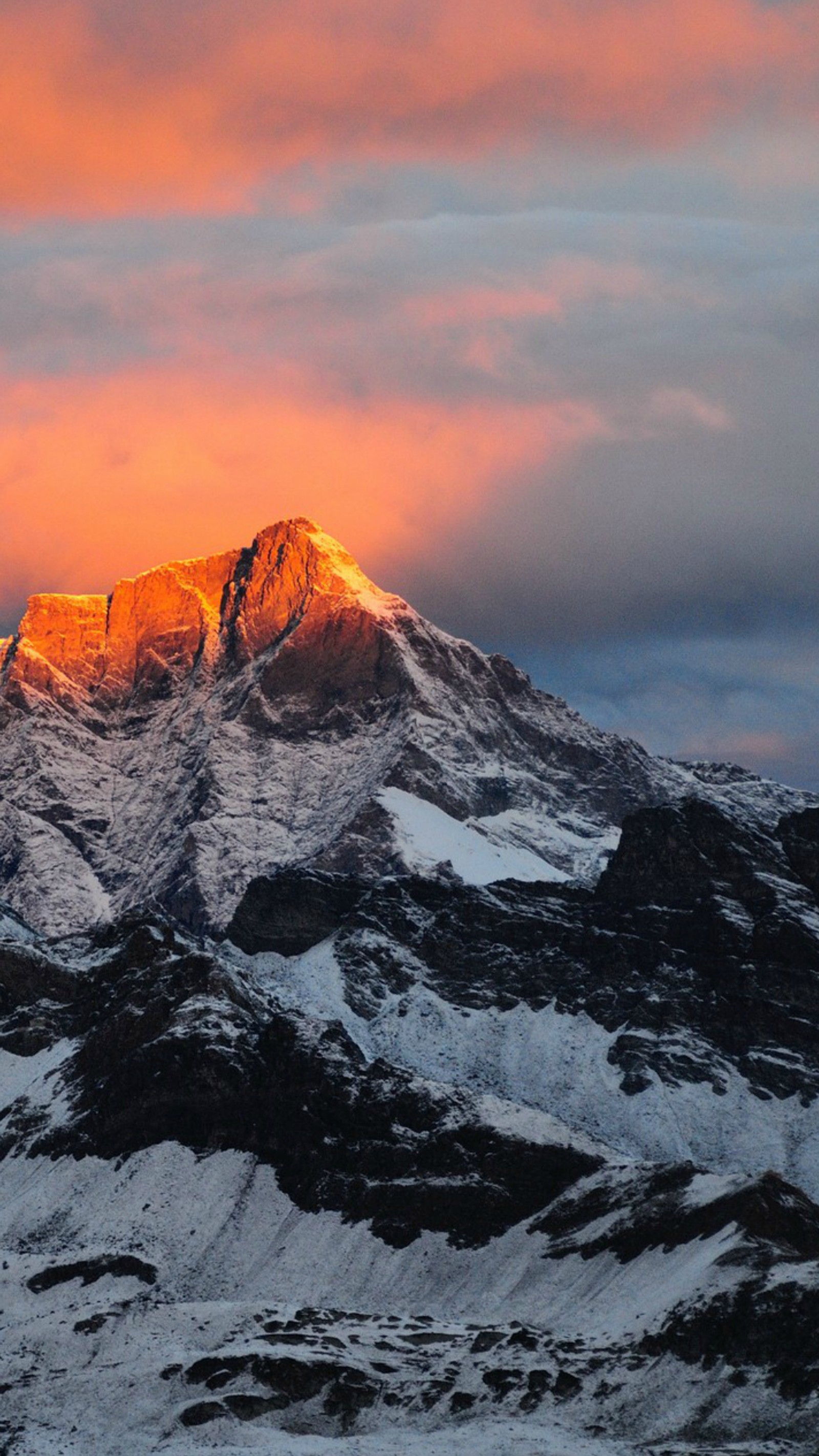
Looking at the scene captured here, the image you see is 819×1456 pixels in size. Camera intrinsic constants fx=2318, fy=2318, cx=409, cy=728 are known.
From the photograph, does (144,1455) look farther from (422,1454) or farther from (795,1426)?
(795,1426)

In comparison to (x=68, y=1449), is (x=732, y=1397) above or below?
above

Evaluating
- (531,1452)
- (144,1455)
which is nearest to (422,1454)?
(531,1452)

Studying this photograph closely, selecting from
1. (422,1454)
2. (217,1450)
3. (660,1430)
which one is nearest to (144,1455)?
(217,1450)

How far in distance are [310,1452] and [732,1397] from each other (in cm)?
3638

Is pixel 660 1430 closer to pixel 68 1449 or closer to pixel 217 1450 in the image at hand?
pixel 217 1450

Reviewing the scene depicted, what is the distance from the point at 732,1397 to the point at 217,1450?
4417cm

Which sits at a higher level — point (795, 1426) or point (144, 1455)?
point (795, 1426)

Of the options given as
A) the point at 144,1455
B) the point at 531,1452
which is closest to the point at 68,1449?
the point at 144,1455

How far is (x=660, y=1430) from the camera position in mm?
196875

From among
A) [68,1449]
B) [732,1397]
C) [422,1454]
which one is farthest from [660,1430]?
[68,1449]

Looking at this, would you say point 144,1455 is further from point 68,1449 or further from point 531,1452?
point 531,1452

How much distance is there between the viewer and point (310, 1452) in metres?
195

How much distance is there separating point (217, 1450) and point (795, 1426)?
48.2 meters

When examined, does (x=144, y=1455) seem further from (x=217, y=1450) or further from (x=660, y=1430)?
(x=660, y=1430)
